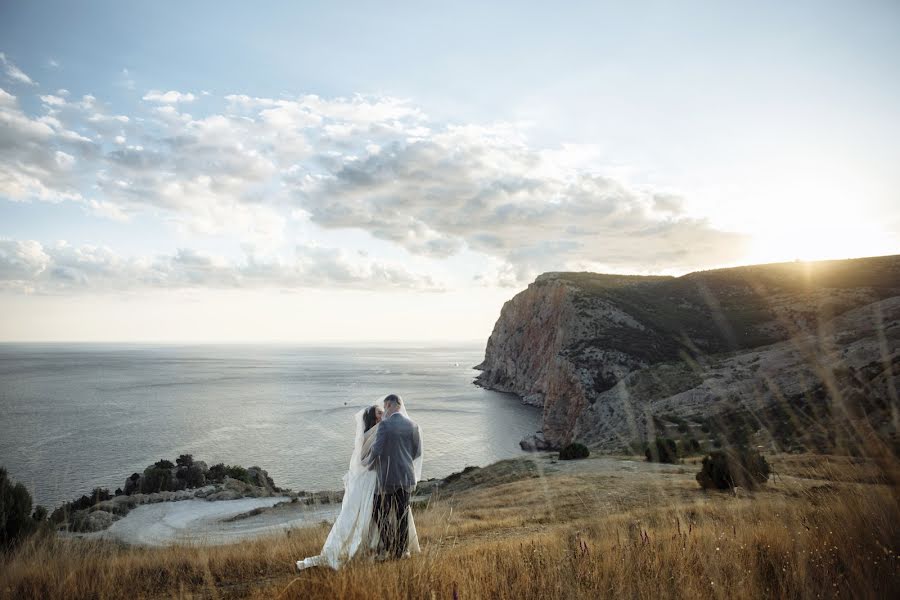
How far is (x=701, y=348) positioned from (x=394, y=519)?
6858 centimetres

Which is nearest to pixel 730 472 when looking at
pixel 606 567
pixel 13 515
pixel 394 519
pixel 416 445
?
pixel 416 445

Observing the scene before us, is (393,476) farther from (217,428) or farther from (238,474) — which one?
(217,428)

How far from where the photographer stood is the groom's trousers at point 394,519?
21.9 ft

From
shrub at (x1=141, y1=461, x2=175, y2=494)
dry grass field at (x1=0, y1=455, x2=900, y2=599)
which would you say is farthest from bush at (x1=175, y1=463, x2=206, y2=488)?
dry grass field at (x1=0, y1=455, x2=900, y2=599)

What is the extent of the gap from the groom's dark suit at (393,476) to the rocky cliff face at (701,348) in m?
25.9

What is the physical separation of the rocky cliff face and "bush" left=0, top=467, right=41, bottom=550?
32.0 metres

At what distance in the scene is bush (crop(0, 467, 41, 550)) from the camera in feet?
34.8

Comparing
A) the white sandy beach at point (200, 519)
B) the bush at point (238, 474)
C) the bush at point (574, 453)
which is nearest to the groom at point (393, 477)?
the white sandy beach at point (200, 519)

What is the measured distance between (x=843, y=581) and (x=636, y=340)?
67296 mm

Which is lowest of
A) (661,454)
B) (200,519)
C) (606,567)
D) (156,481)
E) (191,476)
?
(191,476)

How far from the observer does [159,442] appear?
54.1 metres

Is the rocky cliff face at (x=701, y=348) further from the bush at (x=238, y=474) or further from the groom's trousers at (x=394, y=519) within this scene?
the bush at (x=238, y=474)

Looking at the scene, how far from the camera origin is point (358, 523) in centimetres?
669

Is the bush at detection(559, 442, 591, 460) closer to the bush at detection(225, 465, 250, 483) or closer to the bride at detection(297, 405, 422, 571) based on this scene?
the bride at detection(297, 405, 422, 571)
